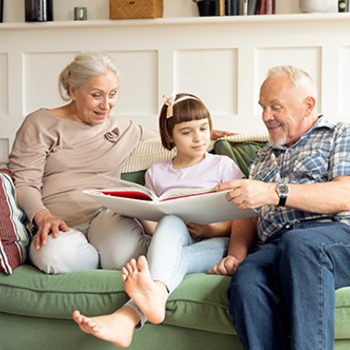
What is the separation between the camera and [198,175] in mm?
2143

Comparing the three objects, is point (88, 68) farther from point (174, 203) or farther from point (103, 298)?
point (103, 298)

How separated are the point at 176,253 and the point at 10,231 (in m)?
0.64

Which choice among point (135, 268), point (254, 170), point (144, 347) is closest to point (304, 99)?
point (254, 170)

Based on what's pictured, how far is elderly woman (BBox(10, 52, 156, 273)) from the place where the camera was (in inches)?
83.7

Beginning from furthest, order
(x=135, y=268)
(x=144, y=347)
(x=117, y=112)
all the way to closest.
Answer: (x=117, y=112) → (x=144, y=347) → (x=135, y=268)

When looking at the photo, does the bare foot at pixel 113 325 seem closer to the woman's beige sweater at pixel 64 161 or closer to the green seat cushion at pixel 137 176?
the woman's beige sweater at pixel 64 161

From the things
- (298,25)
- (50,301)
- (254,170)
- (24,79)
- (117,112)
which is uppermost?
(298,25)

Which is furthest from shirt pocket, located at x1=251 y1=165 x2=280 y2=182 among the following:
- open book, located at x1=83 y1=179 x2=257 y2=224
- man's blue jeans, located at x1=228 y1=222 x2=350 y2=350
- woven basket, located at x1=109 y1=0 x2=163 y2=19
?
woven basket, located at x1=109 y1=0 x2=163 y2=19

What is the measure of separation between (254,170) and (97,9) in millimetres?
2118

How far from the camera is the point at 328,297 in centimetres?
143

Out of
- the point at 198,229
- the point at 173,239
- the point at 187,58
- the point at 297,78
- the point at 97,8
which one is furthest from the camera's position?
the point at 97,8

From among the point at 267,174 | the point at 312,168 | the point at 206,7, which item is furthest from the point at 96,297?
the point at 206,7

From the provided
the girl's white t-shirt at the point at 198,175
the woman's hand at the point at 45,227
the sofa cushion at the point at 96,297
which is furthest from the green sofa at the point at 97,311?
the girl's white t-shirt at the point at 198,175

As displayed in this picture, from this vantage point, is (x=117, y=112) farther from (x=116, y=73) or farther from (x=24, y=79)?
(x=116, y=73)
